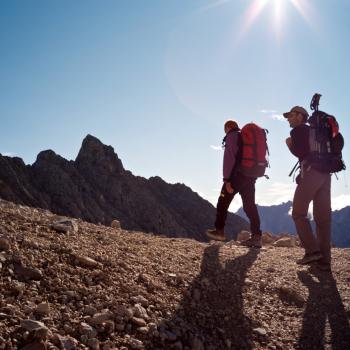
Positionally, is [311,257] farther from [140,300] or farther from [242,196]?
[140,300]

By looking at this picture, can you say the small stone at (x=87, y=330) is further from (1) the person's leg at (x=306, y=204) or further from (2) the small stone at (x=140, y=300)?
(1) the person's leg at (x=306, y=204)

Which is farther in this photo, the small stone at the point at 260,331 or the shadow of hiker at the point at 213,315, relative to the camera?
the small stone at the point at 260,331

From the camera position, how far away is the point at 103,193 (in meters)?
81.2

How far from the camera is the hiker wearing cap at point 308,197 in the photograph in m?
7.30

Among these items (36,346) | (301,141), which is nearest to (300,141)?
(301,141)

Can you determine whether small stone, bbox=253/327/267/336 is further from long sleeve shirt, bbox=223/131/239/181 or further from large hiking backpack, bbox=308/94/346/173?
long sleeve shirt, bbox=223/131/239/181

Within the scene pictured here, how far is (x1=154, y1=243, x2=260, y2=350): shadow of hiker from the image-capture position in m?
4.07

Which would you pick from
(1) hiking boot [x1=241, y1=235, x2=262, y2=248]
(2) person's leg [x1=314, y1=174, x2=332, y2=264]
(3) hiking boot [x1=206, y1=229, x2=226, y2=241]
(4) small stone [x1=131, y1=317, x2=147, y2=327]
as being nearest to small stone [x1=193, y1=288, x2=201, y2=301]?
(4) small stone [x1=131, y1=317, x2=147, y2=327]

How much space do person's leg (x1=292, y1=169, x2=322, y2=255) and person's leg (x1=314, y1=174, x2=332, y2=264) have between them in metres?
0.14

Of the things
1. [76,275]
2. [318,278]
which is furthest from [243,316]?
[318,278]

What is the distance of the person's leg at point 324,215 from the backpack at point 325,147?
31 centimetres

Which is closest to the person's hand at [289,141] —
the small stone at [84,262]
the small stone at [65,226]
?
the small stone at [65,226]

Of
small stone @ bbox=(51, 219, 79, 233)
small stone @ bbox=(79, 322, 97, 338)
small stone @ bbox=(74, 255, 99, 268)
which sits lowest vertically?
small stone @ bbox=(79, 322, 97, 338)

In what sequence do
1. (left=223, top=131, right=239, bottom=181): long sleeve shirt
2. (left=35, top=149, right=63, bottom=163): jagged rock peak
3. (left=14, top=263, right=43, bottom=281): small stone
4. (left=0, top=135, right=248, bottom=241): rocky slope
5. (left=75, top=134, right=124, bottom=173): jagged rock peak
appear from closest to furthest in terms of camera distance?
(left=14, top=263, right=43, bottom=281): small stone → (left=223, top=131, right=239, bottom=181): long sleeve shirt → (left=0, top=135, right=248, bottom=241): rocky slope → (left=35, top=149, right=63, bottom=163): jagged rock peak → (left=75, top=134, right=124, bottom=173): jagged rock peak
